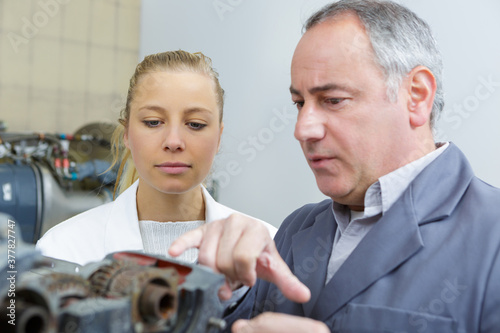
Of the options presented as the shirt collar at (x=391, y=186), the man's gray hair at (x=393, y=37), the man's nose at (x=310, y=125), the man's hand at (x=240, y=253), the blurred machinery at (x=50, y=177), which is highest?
the man's gray hair at (x=393, y=37)

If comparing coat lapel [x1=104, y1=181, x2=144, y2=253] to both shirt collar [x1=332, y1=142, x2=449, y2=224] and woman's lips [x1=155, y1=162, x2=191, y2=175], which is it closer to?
woman's lips [x1=155, y1=162, x2=191, y2=175]

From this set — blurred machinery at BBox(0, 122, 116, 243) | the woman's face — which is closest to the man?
the woman's face

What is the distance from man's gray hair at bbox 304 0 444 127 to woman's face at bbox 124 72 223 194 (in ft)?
1.19

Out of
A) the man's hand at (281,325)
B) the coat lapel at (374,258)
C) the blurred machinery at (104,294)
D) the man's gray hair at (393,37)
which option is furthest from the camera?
the man's gray hair at (393,37)

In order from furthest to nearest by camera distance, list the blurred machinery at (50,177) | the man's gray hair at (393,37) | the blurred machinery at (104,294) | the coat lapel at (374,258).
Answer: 1. the blurred machinery at (50,177)
2. the man's gray hair at (393,37)
3. the coat lapel at (374,258)
4. the blurred machinery at (104,294)

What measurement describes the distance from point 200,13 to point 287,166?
3.90 ft

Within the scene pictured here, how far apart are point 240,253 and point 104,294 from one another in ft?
0.74

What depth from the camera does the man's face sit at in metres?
0.87

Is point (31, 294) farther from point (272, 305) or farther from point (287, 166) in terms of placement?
point (287, 166)

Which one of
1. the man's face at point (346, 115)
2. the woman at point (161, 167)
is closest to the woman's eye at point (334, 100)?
the man's face at point (346, 115)

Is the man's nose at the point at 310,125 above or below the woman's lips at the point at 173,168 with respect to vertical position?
above

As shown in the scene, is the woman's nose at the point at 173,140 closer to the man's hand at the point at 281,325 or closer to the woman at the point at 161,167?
the woman at the point at 161,167

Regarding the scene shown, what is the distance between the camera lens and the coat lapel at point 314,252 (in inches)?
34.1

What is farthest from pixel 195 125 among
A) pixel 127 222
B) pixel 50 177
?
pixel 50 177
